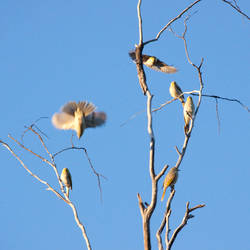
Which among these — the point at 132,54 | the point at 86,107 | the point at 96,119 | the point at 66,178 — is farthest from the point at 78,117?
the point at 132,54

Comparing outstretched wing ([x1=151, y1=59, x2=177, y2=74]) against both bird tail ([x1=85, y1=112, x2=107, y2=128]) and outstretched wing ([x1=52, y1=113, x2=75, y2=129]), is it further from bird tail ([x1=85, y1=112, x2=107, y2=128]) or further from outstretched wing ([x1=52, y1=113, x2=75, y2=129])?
outstretched wing ([x1=52, y1=113, x2=75, y2=129])

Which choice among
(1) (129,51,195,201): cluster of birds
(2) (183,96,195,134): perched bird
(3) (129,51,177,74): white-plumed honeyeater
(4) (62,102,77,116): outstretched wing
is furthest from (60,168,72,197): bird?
(3) (129,51,177,74): white-plumed honeyeater

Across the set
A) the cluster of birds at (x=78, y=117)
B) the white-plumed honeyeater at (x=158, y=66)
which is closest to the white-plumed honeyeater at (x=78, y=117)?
the cluster of birds at (x=78, y=117)

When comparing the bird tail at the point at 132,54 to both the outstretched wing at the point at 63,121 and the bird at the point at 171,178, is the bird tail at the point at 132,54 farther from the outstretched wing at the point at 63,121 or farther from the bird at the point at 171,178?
the outstretched wing at the point at 63,121

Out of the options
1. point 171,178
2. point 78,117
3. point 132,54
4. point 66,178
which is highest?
Result: point 132,54

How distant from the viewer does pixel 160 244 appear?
4199 mm

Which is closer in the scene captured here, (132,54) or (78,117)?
(78,117)

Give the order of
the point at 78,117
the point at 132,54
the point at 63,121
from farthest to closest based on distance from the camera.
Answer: the point at 132,54 → the point at 63,121 → the point at 78,117

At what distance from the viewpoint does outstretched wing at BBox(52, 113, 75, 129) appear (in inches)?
183

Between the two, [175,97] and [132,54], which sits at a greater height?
[132,54]

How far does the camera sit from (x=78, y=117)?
4.55 metres

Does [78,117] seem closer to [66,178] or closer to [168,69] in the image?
[66,178]

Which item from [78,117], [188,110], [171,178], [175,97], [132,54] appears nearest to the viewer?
[78,117]

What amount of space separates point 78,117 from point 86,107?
125mm
